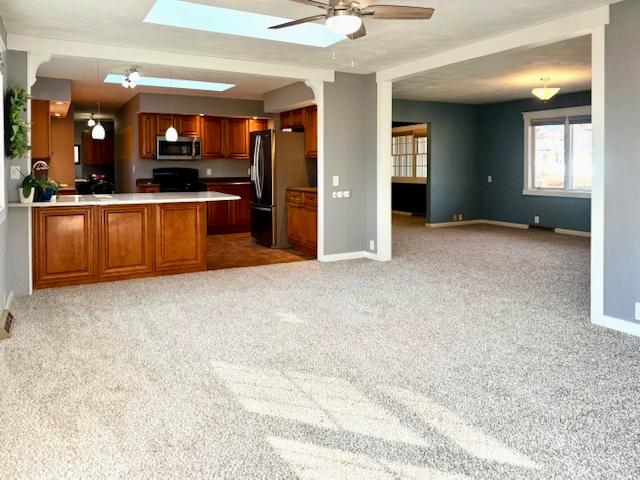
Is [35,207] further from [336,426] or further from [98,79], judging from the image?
[336,426]

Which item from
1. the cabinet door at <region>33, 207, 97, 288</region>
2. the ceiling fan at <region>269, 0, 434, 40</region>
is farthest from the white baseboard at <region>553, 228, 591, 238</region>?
the cabinet door at <region>33, 207, 97, 288</region>

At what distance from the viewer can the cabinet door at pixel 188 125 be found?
31.4 feet

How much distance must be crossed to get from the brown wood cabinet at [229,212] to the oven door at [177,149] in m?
0.76

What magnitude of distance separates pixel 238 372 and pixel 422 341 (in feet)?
4.40

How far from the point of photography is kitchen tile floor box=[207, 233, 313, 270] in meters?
7.00

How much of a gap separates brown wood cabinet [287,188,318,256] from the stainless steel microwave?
2535mm

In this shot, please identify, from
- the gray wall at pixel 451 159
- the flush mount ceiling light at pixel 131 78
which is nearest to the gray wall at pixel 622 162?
the flush mount ceiling light at pixel 131 78

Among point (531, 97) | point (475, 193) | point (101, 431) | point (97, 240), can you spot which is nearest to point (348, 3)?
point (101, 431)

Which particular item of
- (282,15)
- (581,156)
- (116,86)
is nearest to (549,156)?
(581,156)

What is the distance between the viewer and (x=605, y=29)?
407 centimetres

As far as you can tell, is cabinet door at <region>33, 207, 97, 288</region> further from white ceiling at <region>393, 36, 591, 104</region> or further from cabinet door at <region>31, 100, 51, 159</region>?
white ceiling at <region>393, 36, 591, 104</region>

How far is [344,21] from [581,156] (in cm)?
779

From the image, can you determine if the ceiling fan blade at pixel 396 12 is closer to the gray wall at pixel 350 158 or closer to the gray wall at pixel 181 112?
the gray wall at pixel 350 158

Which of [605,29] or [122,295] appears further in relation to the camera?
[122,295]
